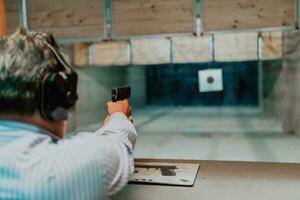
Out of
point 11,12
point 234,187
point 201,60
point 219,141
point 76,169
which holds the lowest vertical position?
point 219,141

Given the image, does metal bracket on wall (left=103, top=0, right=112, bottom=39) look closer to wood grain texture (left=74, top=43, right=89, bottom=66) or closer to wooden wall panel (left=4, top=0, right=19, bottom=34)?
wooden wall panel (left=4, top=0, right=19, bottom=34)

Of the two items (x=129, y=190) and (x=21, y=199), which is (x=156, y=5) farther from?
(x=21, y=199)

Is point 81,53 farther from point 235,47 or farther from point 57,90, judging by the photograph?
point 57,90

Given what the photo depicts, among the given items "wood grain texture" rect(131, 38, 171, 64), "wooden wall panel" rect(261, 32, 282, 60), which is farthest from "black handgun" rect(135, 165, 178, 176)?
"wood grain texture" rect(131, 38, 171, 64)

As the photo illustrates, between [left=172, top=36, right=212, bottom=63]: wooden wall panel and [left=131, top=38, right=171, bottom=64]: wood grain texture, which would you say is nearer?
[left=172, top=36, right=212, bottom=63]: wooden wall panel

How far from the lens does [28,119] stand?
25.5 inches

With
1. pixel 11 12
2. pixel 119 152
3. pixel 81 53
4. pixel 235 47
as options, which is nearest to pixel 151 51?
pixel 81 53

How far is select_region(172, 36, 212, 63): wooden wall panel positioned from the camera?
554cm

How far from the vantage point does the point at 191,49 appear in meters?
5.73

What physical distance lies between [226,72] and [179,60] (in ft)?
21.7

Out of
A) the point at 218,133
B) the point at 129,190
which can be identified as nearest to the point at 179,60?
the point at 218,133

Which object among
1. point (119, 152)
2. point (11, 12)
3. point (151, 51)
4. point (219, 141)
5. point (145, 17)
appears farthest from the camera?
point (151, 51)

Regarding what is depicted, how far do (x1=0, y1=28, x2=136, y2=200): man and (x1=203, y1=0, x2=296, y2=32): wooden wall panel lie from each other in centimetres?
311

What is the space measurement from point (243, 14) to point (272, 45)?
1948mm
